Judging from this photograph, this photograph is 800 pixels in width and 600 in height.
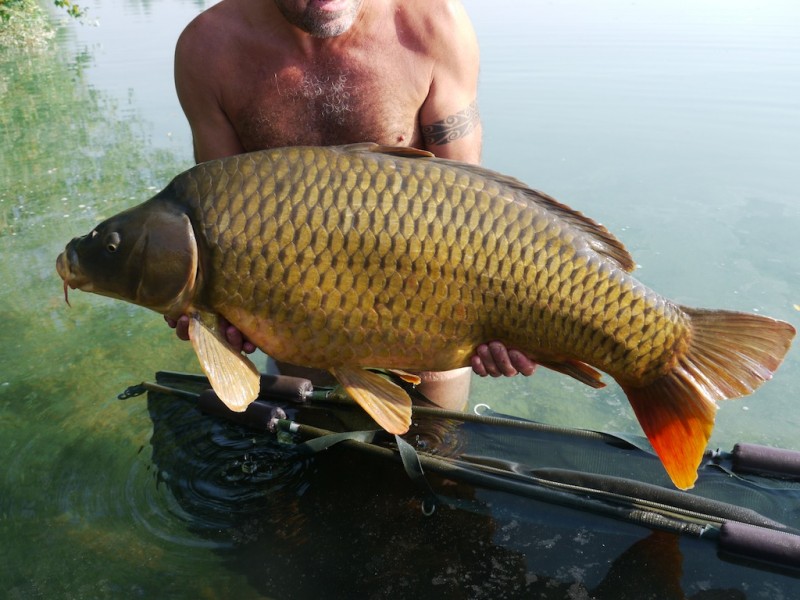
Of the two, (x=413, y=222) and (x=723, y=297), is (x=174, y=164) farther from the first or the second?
(x=413, y=222)

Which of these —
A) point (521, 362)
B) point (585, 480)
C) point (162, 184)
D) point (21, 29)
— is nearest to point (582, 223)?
point (521, 362)

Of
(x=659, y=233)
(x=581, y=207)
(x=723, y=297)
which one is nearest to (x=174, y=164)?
(x=581, y=207)

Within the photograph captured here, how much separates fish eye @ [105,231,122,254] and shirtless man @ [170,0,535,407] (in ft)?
2.40

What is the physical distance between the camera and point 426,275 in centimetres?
149

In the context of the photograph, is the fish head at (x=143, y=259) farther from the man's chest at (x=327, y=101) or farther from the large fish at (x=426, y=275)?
the man's chest at (x=327, y=101)

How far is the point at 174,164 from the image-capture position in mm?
4836

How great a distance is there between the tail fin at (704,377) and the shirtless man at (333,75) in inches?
40.8

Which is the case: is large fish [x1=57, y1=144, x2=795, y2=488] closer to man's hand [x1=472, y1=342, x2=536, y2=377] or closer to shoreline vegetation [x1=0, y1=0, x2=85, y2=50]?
man's hand [x1=472, y1=342, x2=536, y2=377]

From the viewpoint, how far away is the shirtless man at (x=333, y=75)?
2188mm

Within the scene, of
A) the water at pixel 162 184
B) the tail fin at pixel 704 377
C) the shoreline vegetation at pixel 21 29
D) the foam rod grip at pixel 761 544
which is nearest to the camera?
the foam rod grip at pixel 761 544

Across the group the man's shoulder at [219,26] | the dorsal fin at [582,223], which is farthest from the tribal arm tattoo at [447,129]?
the dorsal fin at [582,223]

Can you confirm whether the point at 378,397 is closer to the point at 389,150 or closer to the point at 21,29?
the point at 389,150

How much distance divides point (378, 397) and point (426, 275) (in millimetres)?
313

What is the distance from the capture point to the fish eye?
5.20ft
